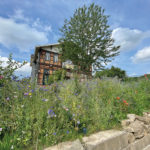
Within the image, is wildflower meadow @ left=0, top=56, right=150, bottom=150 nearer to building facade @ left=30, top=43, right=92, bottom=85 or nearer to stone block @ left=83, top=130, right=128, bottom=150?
stone block @ left=83, top=130, right=128, bottom=150

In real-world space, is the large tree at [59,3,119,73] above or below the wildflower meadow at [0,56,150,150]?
above

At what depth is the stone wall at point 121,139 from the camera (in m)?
1.19

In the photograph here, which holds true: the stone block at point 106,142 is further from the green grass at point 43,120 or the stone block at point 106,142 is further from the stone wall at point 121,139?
the green grass at point 43,120

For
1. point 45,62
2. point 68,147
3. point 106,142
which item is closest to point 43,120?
point 68,147

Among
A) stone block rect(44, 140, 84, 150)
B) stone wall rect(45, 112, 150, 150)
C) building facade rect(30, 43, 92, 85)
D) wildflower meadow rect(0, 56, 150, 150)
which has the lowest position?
stone wall rect(45, 112, 150, 150)

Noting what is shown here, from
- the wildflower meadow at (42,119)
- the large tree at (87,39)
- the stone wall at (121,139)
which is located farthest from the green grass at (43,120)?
the large tree at (87,39)

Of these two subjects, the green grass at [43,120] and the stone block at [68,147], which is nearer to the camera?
the stone block at [68,147]

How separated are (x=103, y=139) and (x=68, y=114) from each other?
64 cm

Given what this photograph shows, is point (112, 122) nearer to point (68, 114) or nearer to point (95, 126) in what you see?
point (95, 126)

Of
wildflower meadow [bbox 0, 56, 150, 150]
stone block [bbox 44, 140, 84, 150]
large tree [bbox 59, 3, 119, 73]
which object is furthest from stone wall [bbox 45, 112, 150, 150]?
large tree [bbox 59, 3, 119, 73]

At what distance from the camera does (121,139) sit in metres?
1.56

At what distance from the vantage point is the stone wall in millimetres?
1194

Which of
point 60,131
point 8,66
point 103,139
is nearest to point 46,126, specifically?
point 60,131

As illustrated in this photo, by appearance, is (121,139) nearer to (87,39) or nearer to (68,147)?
(68,147)
